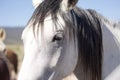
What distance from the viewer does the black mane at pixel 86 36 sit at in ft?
7.22

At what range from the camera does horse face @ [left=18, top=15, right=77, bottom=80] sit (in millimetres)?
1995

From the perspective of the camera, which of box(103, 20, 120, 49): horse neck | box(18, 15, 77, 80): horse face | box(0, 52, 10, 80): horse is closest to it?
box(18, 15, 77, 80): horse face

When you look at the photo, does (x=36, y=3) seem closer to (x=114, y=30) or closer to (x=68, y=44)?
(x=68, y=44)

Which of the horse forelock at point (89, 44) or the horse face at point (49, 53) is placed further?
the horse forelock at point (89, 44)

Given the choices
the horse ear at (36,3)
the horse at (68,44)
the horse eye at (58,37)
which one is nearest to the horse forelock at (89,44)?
the horse at (68,44)

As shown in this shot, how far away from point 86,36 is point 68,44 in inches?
5.7

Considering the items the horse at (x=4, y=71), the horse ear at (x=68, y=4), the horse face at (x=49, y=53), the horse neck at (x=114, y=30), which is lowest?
the horse at (x=4, y=71)

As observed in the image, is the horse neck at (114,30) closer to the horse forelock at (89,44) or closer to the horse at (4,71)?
the horse forelock at (89,44)

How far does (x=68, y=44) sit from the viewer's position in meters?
2.18

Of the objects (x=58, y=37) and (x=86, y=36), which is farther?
(x=86, y=36)

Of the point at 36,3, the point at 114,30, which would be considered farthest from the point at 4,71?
the point at 114,30

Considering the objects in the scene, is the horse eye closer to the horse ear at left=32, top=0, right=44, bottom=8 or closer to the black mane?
the black mane

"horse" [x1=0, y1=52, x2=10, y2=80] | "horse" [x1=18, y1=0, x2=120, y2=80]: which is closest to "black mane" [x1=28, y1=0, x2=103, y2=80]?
"horse" [x1=18, y1=0, x2=120, y2=80]

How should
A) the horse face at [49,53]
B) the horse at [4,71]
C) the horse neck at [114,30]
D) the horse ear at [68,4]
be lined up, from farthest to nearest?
the horse at [4,71]
the horse neck at [114,30]
the horse ear at [68,4]
the horse face at [49,53]
